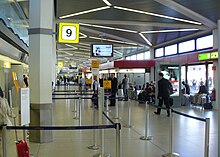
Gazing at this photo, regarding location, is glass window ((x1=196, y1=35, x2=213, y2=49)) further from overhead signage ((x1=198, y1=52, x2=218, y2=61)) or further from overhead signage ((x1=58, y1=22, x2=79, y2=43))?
overhead signage ((x1=58, y1=22, x2=79, y2=43))

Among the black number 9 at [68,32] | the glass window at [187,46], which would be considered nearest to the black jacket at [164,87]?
the black number 9 at [68,32]

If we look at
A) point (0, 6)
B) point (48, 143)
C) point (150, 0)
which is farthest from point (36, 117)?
point (150, 0)

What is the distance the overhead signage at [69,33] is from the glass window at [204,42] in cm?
Result: 941

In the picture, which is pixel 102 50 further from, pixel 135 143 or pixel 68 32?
pixel 135 143

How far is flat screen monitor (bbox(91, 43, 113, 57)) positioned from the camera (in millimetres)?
19250

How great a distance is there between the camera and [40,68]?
23.6ft

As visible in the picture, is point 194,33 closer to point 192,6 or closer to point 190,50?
point 190,50

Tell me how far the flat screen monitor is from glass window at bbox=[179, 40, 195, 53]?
584 centimetres

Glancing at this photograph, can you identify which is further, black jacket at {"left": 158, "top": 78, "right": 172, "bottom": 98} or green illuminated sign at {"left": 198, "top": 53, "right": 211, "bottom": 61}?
green illuminated sign at {"left": 198, "top": 53, "right": 211, "bottom": 61}

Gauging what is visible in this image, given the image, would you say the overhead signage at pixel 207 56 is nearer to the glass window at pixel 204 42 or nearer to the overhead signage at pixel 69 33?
the glass window at pixel 204 42

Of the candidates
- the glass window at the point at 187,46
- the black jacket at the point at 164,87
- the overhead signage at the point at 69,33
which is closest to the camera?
the overhead signage at the point at 69,33

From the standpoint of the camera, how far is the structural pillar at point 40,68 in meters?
7.14

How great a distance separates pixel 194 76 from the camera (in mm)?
19094

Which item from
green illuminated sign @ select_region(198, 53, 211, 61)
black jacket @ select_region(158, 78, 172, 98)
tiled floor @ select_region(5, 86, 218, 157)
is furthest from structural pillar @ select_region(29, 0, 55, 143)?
green illuminated sign @ select_region(198, 53, 211, 61)
